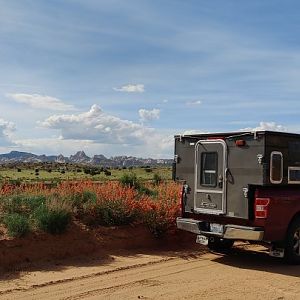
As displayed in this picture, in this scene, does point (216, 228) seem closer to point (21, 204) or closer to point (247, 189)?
point (247, 189)

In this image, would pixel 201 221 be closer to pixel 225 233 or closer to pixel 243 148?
pixel 225 233

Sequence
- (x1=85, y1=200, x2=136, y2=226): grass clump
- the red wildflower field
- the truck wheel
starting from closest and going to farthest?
the truck wheel
the red wildflower field
(x1=85, y1=200, x2=136, y2=226): grass clump

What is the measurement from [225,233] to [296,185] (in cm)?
189

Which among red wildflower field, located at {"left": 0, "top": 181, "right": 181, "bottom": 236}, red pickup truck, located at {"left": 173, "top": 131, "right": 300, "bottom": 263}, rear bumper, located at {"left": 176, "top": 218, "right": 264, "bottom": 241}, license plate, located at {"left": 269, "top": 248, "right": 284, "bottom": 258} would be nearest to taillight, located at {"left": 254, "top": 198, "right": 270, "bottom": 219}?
red pickup truck, located at {"left": 173, "top": 131, "right": 300, "bottom": 263}

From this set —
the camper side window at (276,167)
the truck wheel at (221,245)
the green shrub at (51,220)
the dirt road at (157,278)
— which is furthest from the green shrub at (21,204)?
the camper side window at (276,167)

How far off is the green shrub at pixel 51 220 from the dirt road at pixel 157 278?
976 millimetres

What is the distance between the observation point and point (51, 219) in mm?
11922

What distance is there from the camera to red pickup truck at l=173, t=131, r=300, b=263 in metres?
10.7

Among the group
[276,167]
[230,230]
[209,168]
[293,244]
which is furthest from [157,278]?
[276,167]

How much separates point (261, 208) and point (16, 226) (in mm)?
5115

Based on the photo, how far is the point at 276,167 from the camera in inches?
425

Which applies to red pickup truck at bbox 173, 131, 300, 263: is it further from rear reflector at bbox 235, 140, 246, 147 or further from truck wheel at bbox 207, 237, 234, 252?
truck wheel at bbox 207, 237, 234, 252

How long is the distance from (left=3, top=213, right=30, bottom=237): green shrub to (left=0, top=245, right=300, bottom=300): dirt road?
0.98m

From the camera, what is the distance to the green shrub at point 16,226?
37.0 ft
